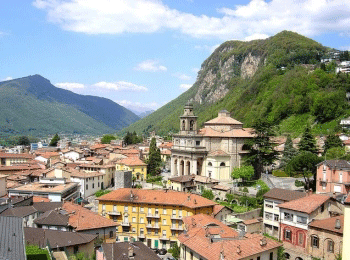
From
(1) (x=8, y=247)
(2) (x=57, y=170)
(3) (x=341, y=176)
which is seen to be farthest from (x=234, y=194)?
(1) (x=8, y=247)

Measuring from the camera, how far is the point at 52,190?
56.5 m

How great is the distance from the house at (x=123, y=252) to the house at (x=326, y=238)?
665 inches

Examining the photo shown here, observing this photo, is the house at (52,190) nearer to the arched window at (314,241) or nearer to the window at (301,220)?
the window at (301,220)

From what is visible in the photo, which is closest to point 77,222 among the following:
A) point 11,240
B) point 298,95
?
point 11,240

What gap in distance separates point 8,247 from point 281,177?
50.8 meters

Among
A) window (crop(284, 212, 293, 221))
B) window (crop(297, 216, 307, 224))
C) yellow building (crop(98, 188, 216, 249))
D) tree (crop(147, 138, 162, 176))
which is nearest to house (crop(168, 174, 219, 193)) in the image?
yellow building (crop(98, 188, 216, 249))

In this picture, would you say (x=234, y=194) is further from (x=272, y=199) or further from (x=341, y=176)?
(x=341, y=176)

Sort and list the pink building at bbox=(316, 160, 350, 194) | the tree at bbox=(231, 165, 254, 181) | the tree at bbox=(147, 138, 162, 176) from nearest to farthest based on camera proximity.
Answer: the pink building at bbox=(316, 160, 350, 194) < the tree at bbox=(231, 165, 254, 181) < the tree at bbox=(147, 138, 162, 176)

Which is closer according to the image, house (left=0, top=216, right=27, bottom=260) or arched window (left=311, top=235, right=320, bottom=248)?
house (left=0, top=216, right=27, bottom=260)

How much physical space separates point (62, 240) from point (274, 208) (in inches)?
1010

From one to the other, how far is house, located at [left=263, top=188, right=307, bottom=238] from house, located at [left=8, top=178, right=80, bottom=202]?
100ft

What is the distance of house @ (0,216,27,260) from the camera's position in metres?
17.6

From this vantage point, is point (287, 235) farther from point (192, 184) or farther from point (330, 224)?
point (192, 184)

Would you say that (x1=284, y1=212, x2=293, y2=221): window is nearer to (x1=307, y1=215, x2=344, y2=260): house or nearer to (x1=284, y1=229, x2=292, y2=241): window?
(x1=284, y1=229, x2=292, y2=241): window
